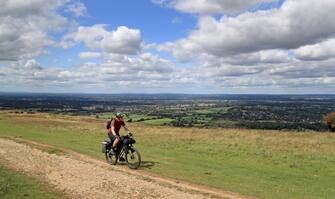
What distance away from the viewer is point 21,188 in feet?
45.1

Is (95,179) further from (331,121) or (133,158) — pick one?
(331,121)

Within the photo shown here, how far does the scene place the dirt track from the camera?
512 inches

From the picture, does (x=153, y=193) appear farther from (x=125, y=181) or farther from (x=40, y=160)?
(x=40, y=160)

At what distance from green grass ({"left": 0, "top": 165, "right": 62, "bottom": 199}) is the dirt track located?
1.52 feet

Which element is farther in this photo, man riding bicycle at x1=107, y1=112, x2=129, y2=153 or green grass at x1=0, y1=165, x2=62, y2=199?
man riding bicycle at x1=107, y1=112, x2=129, y2=153

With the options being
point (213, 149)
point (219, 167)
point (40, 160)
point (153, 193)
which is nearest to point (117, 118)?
point (40, 160)

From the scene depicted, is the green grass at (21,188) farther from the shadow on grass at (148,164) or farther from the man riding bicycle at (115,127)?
the shadow on grass at (148,164)

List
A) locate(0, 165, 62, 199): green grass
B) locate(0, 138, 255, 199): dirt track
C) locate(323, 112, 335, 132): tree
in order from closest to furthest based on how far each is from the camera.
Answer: locate(0, 165, 62, 199): green grass → locate(0, 138, 255, 199): dirt track → locate(323, 112, 335, 132): tree

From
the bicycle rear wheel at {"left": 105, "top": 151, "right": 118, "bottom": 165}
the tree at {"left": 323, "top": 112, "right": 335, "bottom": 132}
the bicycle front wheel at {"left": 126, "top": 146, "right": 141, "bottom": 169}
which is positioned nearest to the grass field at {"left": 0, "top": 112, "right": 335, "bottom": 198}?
the bicycle front wheel at {"left": 126, "top": 146, "right": 141, "bottom": 169}

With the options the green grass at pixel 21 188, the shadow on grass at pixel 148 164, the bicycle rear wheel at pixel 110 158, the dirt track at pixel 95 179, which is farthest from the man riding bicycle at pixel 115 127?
the green grass at pixel 21 188

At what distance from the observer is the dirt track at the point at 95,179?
42.7ft

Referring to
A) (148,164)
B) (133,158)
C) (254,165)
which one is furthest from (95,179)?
(254,165)

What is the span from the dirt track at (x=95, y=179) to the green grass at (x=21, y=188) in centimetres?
46

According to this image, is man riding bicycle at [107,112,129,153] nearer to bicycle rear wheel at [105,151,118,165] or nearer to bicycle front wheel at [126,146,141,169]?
bicycle rear wheel at [105,151,118,165]
